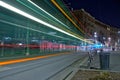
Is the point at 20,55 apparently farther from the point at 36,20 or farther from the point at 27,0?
the point at 27,0

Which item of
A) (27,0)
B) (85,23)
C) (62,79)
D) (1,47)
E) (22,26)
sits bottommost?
(62,79)

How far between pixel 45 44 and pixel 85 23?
98.1m

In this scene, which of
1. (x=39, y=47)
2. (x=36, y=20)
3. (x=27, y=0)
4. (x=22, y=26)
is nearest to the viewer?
(x=27, y=0)

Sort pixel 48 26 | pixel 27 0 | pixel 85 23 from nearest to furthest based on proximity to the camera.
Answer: pixel 27 0
pixel 48 26
pixel 85 23

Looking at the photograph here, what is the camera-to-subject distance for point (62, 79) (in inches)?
513

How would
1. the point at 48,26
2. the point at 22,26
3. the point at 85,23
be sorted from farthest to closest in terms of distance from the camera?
the point at 85,23 → the point at 48,26 → the point at 22,26

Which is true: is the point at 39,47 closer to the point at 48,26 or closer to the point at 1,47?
the point at 48,26

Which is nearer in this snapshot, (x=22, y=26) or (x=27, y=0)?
(x=27, y=0)

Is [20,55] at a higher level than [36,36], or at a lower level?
lower

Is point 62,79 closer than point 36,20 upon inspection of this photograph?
Yes

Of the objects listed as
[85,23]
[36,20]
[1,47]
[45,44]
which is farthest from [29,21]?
[85,23]

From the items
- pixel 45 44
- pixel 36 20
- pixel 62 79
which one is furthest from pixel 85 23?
pixel 62 79

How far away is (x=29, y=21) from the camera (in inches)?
998

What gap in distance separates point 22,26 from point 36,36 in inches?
216
